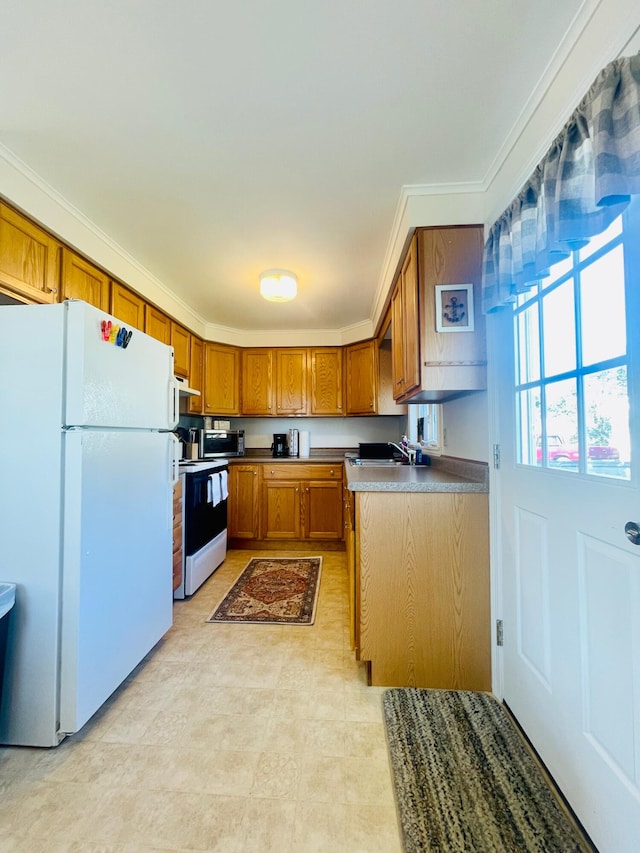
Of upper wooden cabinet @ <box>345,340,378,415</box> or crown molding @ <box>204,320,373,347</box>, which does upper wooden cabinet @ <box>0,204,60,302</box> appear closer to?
crown molding @ <box>204,320,373,347</box>

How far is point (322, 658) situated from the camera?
1.91 m

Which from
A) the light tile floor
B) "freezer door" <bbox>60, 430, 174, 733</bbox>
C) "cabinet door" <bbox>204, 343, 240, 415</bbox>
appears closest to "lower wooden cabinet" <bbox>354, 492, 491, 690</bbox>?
the light tile floor

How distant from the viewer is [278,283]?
2.59 m

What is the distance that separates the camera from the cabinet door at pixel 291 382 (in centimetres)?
417

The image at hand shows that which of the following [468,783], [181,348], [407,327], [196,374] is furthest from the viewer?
[196,374]

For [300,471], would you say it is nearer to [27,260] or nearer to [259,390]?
[259,390]

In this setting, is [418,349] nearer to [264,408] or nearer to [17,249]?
[17,249]

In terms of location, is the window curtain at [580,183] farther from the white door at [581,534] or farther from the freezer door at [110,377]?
the freezer door at [110,377]

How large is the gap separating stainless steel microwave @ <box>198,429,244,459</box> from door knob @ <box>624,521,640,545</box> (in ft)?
11.0

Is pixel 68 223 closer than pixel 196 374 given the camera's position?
Yes

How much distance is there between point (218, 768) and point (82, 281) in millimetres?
2395

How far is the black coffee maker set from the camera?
4359mm

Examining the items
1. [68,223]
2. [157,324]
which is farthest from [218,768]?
[157,324]

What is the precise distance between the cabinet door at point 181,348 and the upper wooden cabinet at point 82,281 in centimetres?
92
